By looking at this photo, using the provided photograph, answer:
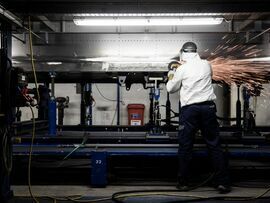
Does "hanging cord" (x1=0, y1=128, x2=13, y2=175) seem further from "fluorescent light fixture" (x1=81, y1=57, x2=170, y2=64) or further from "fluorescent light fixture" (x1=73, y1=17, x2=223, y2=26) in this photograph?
"fluorescent light fixture" (x1=73, y1=17, x2=223, y2=26)

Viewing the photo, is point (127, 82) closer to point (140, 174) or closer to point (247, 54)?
point (140, 174)

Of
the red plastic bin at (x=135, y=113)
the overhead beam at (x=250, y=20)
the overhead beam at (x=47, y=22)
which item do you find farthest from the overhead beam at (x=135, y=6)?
the red plastic bin at (x=135, y=113)

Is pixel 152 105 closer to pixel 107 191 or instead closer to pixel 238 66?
pixel 238 66

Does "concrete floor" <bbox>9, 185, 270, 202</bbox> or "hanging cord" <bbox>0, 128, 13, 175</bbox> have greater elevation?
"hanging cord" <bbox>0, 128, 13, 175</bbox>

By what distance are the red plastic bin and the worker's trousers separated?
412 cm

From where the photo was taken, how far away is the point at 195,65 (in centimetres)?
392

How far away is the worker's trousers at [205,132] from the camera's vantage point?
3.83 metres

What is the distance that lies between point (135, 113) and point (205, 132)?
4.21 metres

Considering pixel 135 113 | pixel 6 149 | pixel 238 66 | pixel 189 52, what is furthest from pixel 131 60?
pixel 135 113

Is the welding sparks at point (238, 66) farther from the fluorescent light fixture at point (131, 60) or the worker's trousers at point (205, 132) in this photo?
the worker's trousers at point (205, 132)

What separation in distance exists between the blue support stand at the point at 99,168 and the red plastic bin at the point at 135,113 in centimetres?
386

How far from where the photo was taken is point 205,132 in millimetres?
3906

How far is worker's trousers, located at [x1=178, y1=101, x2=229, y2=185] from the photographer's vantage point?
3828mm

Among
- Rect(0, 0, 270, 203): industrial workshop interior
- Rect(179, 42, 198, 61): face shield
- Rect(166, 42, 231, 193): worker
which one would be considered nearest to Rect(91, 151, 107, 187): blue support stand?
Rect(0, 0, 270, 203): industrial workshop interior
